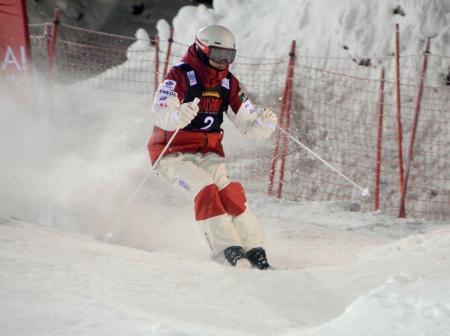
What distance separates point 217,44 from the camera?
510 centimetres

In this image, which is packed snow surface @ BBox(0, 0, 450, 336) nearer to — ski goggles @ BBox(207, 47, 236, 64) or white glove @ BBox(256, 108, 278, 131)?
white glove @ BBox(256, 108, 278, 131)

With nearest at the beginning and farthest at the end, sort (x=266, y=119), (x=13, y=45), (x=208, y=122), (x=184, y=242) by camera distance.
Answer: (x=208, y=122) → (x=266, y=119) → (x=184, y=242) → (x=13, y=45)

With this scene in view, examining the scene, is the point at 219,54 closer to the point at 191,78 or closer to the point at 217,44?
the point at 217,44

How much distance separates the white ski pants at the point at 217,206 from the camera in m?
4.78

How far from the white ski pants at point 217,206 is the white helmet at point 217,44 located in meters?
0.82

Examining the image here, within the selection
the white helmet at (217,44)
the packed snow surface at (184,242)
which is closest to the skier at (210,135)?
the white helmet at (217,44)

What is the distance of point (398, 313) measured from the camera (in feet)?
8.05

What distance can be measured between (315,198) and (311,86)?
7.01 ft

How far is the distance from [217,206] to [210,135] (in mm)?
760

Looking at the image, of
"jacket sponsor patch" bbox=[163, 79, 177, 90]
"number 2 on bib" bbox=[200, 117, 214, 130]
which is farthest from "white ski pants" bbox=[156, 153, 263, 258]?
"jacket sponsor patch" bbox=[163, 79, 177, 90]

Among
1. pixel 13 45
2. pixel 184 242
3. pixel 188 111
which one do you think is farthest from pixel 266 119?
pixel 13 45

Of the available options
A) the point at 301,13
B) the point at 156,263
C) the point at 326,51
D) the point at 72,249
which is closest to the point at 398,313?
the point at 156,263

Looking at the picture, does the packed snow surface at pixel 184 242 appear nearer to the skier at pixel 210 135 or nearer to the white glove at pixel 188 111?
the skier at pixel 210 135

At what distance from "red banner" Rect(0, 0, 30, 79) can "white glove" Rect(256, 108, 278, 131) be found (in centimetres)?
333
